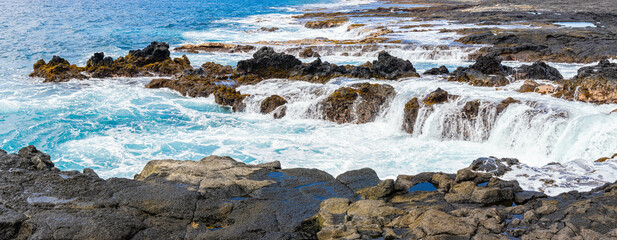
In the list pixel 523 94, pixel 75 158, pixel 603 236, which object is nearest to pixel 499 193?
pixel 603 236

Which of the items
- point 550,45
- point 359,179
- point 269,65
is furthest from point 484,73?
point 550,45

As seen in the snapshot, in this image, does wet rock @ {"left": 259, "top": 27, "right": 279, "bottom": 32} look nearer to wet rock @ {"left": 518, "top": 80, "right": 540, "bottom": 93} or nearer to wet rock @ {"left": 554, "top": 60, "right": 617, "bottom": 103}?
wet rock @ {"left": 518, "top": 80, "right": 540, "bottom": 93}

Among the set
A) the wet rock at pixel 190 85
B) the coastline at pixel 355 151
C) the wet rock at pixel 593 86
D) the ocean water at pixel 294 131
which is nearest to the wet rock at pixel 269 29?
the coastline at pixel 355 151

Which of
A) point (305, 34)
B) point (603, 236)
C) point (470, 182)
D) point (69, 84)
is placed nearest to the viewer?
point (603, 236)

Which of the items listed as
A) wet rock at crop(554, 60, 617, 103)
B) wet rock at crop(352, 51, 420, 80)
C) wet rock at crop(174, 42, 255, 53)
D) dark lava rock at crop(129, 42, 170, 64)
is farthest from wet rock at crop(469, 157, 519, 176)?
wet rock at crop(174, 42, 255, 53)

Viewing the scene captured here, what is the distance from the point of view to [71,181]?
7141 millimetres

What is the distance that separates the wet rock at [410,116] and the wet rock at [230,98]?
24.5 ft

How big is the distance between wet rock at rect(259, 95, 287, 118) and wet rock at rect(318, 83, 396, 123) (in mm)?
1986

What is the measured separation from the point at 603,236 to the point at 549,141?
8177 mm

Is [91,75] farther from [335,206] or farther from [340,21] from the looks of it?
[340,21]

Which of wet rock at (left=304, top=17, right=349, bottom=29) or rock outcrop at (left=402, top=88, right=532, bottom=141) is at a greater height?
wet rock at (left=304, top=17, right=349, bottom=29)

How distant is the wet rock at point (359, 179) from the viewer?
8234 millimetres

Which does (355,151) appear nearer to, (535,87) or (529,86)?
(529,86)

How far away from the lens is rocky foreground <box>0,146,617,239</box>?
19.0 ft
